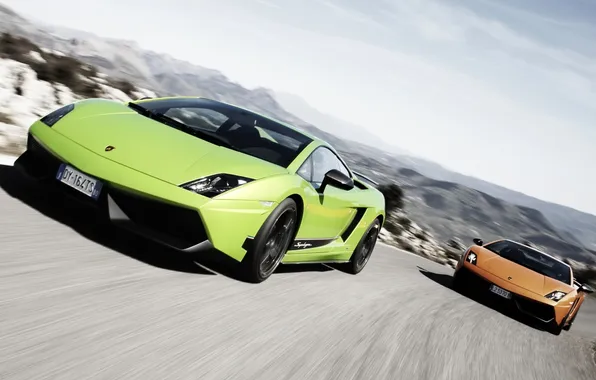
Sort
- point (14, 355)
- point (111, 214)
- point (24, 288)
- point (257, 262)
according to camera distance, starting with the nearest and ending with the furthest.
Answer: point (14, 355), point (24, 288), point (111, 214), point (257, 262)

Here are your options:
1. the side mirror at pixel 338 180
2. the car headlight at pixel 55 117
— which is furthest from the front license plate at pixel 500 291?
the car headlight at pixel 55 117

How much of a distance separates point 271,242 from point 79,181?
1476mm

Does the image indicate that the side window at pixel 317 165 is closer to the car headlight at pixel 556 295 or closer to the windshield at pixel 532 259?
the car headlight at pixel 556 295

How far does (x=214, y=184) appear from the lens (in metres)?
4.20

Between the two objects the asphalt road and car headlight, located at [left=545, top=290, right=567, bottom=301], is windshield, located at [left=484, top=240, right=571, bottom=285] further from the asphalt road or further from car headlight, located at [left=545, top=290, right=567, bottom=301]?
the asphalt road

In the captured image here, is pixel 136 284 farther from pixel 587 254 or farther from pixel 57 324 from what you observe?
pixel 587 254

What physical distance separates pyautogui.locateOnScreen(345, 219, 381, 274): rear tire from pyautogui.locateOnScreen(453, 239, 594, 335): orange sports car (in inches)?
104

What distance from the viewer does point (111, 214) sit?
4.01 metres

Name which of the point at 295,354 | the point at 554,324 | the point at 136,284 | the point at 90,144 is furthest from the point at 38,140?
the point at 554,324

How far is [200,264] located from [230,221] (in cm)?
75

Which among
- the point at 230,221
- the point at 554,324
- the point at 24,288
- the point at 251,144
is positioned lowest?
the point at 554,324

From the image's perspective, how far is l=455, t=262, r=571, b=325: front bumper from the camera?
28.4 ft

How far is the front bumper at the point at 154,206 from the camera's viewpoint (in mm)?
4020

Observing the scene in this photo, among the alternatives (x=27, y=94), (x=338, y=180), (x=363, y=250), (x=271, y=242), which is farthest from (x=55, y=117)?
(x=27, y=94)
